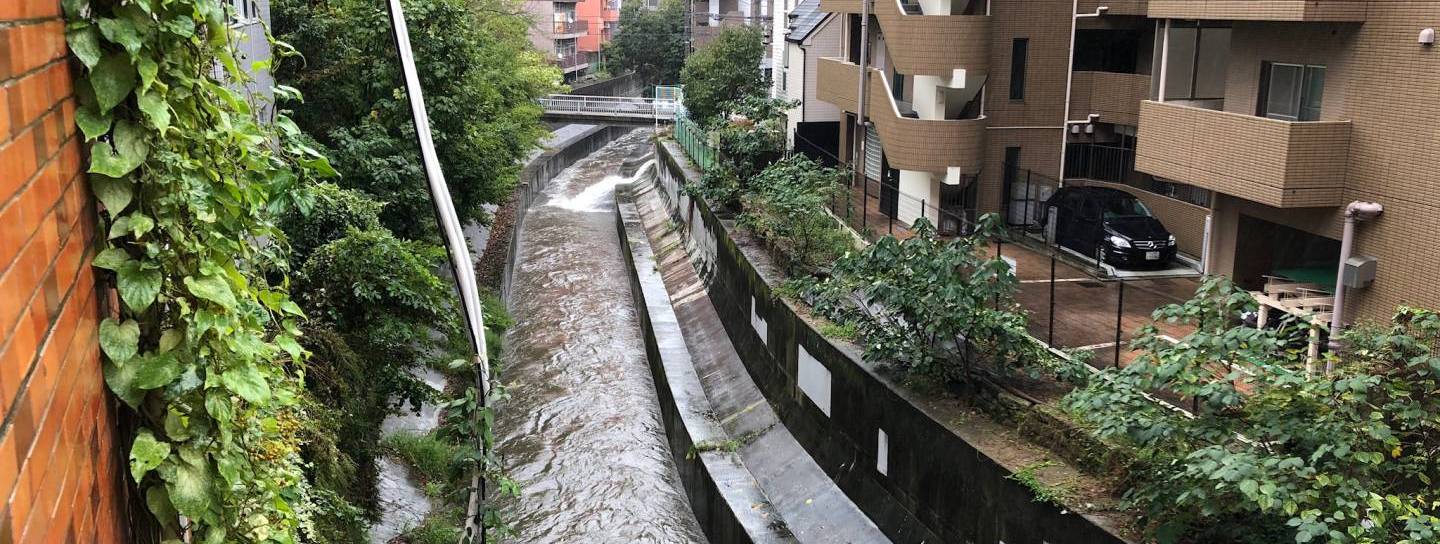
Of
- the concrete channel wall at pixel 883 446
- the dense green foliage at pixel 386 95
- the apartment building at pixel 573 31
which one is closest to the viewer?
the concrete channel wall at pixel 883 446

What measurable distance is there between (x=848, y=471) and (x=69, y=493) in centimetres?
1165

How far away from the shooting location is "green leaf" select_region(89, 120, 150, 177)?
3.37 m

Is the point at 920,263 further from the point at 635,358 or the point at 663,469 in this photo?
the point at 635,358

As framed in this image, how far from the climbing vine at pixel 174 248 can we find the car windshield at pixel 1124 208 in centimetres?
1776

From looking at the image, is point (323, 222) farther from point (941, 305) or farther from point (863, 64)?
point (863, 64)

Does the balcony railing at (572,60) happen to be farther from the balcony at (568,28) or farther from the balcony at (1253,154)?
the balcony at (1253,154)

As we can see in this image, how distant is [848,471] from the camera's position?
45.6ft

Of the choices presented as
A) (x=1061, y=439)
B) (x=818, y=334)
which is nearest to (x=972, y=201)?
(x=818, y=334)

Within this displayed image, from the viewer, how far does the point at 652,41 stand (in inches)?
2945

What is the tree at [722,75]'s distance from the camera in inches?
1598

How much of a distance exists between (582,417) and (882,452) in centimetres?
754

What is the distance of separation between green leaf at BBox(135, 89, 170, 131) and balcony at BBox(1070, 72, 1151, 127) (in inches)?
800

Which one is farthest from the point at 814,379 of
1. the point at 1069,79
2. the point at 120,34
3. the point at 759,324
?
the point at 120,34

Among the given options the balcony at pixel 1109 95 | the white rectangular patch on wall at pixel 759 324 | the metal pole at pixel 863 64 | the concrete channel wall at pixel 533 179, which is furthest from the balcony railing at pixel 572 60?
the white rectangular patch on wall at pixel 759 324
